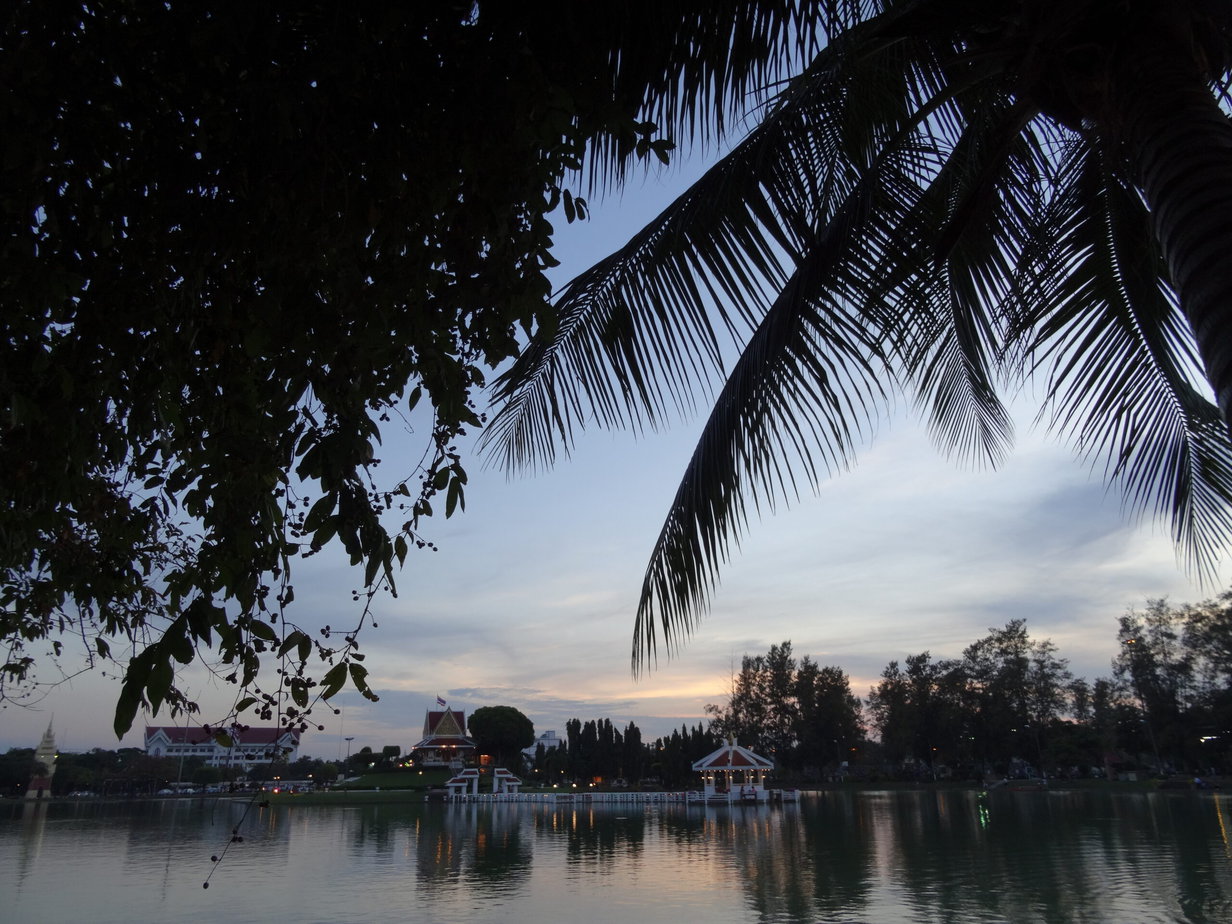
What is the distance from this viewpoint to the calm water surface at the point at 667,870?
1277cm

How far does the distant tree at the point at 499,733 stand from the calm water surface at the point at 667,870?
37.9m

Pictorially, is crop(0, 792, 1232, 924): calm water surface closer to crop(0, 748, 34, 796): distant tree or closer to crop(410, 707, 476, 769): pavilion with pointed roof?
crop(410, 707, 476, 769): pavilion with pointed roof

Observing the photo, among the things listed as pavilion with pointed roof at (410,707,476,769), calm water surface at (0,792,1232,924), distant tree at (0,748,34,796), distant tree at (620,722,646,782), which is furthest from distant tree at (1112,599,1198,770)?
distant tree at (0,748,34,796)

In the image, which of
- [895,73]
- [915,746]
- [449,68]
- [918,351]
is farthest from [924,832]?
[915,746]

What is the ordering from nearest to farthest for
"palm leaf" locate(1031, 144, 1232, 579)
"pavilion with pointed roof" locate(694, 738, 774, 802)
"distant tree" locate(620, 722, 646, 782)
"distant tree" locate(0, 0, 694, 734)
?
1. "distant tree" locate(0, 0, 694, 734)
2. "palm leaf" locate(1031, 144, 1232, 579)
3. "pavilion with pointed roof" locate(694, 738, 774, 802)
4. "distant tree" locate(620, 722, 646, 782)

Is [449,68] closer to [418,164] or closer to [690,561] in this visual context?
[418,164]

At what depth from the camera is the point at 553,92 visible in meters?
2.17

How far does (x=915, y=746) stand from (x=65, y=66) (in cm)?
6162

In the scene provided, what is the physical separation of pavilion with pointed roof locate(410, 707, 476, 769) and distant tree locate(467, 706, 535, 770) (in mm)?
4971

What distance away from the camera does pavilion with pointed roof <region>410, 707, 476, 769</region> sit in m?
61.4

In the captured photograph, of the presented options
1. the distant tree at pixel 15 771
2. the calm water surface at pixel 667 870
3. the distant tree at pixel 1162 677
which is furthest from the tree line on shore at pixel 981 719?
the distant tree at pixel 15 771

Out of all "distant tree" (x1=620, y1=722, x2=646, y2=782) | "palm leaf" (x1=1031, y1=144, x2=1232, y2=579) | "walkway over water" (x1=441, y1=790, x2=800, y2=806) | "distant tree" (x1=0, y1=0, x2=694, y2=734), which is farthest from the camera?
"distant tree" (x1=620, y1=722, x2=646, y2=782)

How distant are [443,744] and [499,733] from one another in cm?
761

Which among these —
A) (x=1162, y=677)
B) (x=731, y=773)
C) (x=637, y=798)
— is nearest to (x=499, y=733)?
(x=637, y=798)
